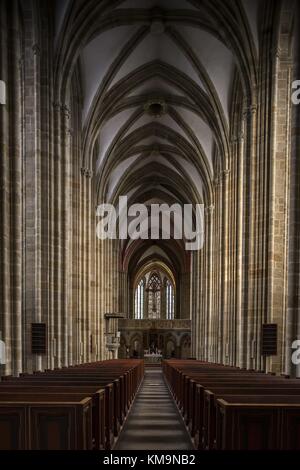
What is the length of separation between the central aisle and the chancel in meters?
0.04

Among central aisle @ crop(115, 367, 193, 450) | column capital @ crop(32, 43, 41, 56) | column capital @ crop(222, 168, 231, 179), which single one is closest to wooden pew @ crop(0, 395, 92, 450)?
central aisle @ crop(115, 367, 193, 450)

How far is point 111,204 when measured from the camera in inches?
1257

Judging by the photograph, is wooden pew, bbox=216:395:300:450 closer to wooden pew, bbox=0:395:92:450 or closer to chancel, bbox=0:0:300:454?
chancel, bbox=0:0:300:454

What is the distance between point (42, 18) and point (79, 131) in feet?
22.2

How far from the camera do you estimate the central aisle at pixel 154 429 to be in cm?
696

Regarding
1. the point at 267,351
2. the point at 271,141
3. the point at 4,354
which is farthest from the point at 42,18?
the point at 267,351

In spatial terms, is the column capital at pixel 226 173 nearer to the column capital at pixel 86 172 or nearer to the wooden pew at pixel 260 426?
the column capital at pixel 86 172

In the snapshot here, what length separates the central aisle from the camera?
274 inches

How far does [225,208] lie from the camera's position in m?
23.6

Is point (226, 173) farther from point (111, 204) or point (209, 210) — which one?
point (111, 204)

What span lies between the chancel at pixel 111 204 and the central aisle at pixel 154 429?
4cm

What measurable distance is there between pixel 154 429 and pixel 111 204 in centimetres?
2434

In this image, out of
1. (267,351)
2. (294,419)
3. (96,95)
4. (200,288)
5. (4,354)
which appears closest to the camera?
(294,419)

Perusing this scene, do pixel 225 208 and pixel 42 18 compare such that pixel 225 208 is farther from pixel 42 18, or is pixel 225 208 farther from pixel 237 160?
pixel 42 18
